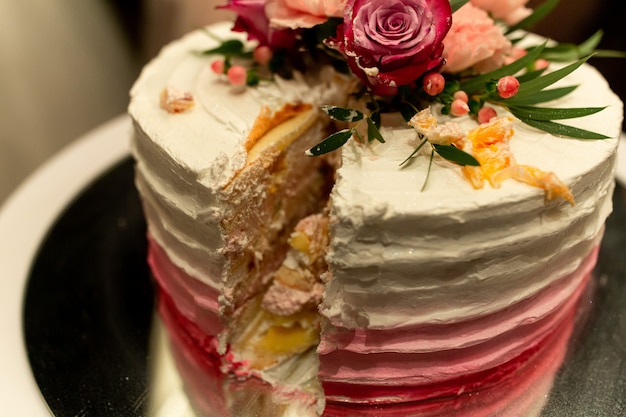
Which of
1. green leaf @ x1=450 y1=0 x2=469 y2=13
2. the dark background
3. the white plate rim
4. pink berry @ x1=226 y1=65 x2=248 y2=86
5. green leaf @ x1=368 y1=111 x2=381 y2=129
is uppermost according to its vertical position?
green leaf @ x1=450 y1=0 x2=469 y2=13

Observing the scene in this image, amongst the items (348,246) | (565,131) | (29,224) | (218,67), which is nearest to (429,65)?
(565,131)

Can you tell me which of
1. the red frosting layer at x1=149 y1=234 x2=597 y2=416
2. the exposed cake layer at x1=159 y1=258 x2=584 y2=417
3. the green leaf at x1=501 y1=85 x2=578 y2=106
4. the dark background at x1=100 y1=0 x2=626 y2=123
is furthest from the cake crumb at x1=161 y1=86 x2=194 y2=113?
the dark background at x1=100 y1=0 x2=626 y2=123

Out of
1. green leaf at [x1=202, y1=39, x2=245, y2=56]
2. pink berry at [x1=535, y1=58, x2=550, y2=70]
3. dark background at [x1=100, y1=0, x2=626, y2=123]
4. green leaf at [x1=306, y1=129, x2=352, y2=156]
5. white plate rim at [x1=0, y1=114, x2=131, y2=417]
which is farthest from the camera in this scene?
dark background at [x1=100, y1=0, x2=626, y2=123]

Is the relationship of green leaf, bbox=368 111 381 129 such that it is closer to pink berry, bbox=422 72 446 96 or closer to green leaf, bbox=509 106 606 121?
pink berry, bbox=422 72 446 96

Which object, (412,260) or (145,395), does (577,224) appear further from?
(145,395)

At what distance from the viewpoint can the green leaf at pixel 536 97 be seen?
1.76 meters

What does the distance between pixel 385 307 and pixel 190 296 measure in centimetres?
62

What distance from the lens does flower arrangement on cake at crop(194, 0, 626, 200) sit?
154 centimetres

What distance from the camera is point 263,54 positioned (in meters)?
1.99

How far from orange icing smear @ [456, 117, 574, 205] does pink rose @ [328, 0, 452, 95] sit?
0.22m

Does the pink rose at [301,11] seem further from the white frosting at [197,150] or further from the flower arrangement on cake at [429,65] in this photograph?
the white frosting at [197,150]

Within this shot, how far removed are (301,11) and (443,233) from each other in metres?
0.73

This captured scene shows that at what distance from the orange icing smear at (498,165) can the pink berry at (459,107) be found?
94 millimetres

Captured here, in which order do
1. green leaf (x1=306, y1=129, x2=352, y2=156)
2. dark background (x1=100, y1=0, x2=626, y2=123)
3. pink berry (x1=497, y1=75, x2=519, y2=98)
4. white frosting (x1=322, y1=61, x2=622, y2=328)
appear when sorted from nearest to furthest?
white frosting (x1=322, y1=61, x2=622, y2=328), green leaf (x1=306, y1=129, x2=352, y2=156), pink berry (x1=497, y1=75, x2=519, y2=98), dark background (x1=100, y1=0, x2=626, y2=123)
